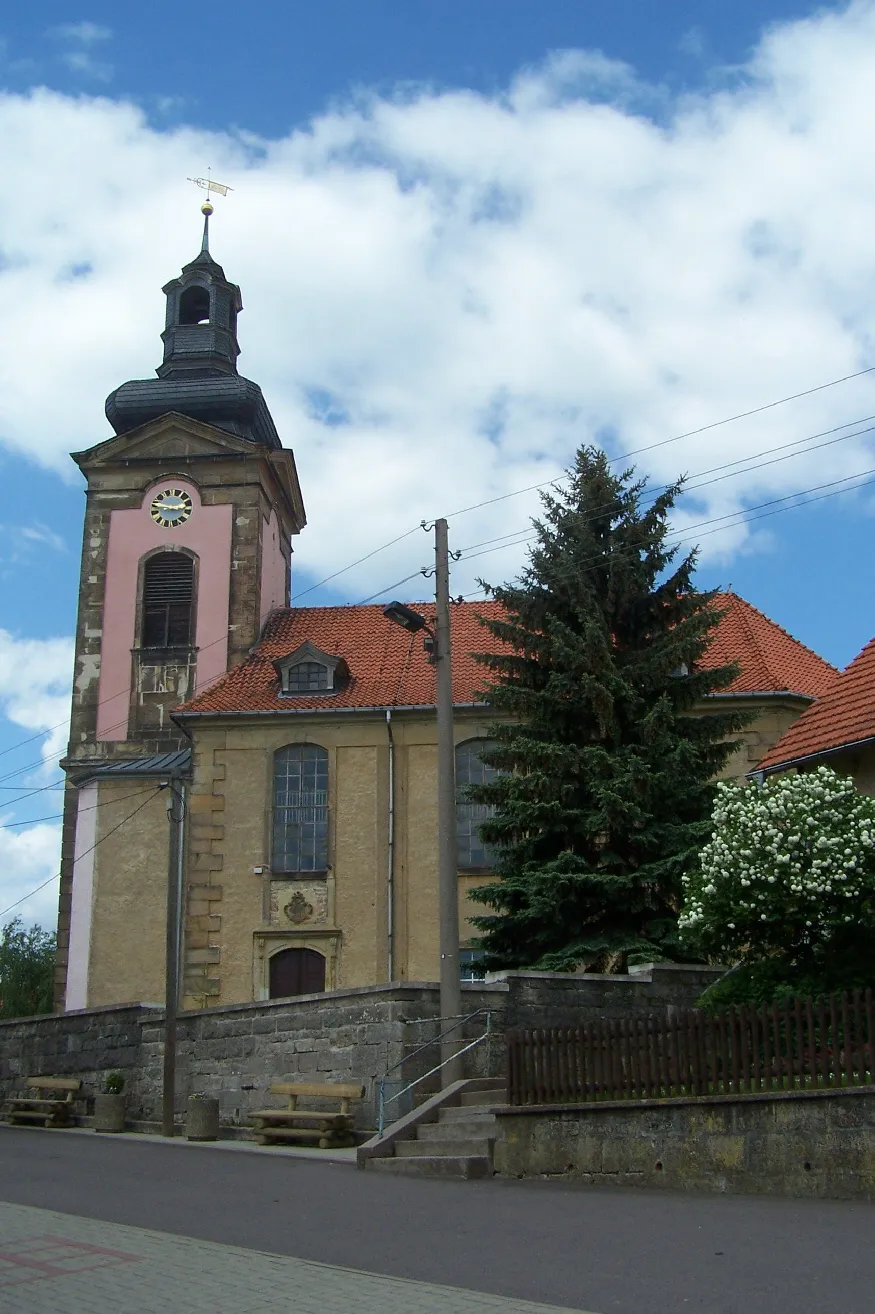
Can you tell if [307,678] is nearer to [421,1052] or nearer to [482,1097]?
[421,1052]

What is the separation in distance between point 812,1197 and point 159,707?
23.6m

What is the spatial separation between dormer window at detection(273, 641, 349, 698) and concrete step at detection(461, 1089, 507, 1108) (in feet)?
50.2

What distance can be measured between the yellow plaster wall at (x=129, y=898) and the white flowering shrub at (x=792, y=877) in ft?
A: 55.0

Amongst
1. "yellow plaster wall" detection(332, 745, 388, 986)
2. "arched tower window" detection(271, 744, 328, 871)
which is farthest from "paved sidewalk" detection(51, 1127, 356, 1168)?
"arched tower window" detection(271, 744, 328, 871)

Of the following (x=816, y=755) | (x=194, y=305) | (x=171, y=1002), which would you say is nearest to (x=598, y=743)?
(x=816, y=755)

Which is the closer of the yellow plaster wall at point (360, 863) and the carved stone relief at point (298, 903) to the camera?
the yellow plaster wall at point (360, 863)

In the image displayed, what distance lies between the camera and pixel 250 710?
97.2ft

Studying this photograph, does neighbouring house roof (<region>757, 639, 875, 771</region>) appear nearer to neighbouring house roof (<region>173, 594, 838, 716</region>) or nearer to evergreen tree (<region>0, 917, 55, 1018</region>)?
neighbouring house roof (<region>173, 594, 838, 716</region>)

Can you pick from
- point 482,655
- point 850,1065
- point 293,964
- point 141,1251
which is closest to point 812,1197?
point 850,1065

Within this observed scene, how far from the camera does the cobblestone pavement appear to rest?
7.54 meters

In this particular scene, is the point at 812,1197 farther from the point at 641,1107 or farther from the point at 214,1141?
→ the point at 214,1141

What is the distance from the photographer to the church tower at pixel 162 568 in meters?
31.6

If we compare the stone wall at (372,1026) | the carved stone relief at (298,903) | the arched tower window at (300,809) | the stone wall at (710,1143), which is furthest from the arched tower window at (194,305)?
the stone wall at (710,1143)

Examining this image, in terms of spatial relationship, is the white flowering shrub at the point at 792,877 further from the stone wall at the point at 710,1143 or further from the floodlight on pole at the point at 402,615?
the floodlight on pole at the point at 402,615
